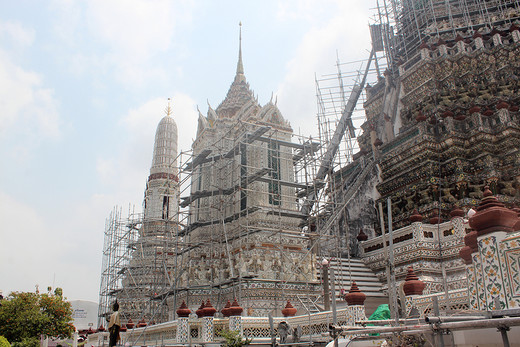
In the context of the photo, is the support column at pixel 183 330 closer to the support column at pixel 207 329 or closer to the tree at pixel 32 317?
the support column at pixel 207 329

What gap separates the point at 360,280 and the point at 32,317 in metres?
11.3

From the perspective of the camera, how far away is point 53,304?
17.3 m

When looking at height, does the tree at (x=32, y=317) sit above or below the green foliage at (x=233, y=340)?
above

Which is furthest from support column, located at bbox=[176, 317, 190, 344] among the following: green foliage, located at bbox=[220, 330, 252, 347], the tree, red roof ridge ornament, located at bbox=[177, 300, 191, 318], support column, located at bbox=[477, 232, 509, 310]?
the tree

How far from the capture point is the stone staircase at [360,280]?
1384cm

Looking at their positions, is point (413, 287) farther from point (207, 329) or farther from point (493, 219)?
point (207, 329)

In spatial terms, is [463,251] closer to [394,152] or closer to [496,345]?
[496,345]

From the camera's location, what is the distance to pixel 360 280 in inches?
591

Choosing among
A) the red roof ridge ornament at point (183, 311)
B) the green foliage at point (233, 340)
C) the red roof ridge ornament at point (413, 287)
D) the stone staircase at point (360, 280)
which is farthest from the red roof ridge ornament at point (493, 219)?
the stone staircase at point (360, 280)

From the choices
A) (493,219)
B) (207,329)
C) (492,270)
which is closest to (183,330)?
(207,329)

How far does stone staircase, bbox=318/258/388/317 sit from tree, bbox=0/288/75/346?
380 inches

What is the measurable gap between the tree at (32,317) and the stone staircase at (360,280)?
31.6 ft

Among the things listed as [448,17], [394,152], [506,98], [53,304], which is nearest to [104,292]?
[53,304]

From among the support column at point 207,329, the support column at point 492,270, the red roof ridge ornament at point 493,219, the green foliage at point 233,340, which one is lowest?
the green foliage at point 233,340
